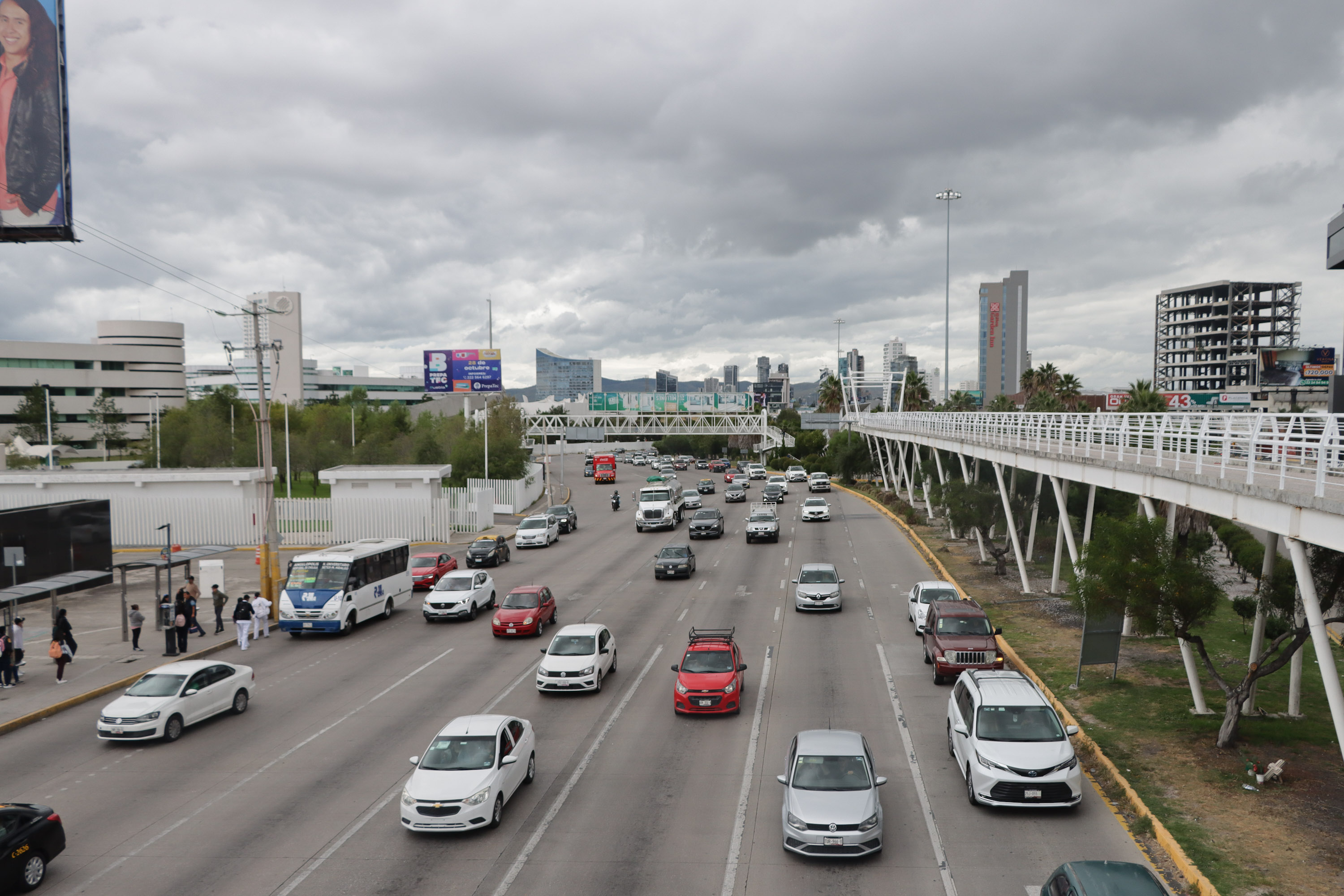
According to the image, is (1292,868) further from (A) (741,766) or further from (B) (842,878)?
(A) (741,766)

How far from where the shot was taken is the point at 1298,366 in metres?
88.6

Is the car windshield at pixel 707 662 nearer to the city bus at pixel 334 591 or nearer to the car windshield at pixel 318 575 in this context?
the city bus at pixel 334 591

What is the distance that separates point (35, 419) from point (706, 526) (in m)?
89.3

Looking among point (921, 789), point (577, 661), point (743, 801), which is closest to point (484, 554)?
point (577, 661)

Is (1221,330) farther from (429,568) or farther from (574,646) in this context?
(574,646)

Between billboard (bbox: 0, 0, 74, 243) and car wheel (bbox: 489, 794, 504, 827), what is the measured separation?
676 inches

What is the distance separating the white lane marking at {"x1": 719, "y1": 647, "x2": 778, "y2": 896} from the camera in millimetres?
11367

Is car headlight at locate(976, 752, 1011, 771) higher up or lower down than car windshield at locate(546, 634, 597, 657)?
higher up

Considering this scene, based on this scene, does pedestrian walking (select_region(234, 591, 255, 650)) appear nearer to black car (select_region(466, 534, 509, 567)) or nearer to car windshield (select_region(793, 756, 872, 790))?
black car (select_region(466, 534, 509, 567))

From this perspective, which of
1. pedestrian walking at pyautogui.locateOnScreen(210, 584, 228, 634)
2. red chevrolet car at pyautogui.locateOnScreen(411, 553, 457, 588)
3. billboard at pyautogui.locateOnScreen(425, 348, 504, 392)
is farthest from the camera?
billboard at pyautogui.locateOnScreen(425, 348, 504, 392)

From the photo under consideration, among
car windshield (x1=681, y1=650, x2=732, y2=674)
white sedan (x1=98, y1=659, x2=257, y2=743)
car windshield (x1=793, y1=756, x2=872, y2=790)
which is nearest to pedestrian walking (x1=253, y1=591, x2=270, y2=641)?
white sedan (x1=98, y1=659, x2=257, y2=743)

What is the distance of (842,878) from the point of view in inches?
450

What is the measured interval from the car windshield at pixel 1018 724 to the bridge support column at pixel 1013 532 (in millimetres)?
20216

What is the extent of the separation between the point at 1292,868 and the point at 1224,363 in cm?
13226
